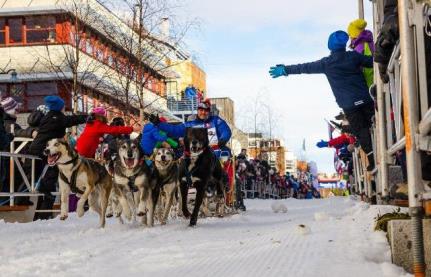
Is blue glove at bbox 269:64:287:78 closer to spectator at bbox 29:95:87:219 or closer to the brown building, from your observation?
spectator at bbox 29:95:87:219

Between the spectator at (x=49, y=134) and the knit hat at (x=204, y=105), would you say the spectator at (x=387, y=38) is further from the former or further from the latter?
the spectator at (x=49, y=134)

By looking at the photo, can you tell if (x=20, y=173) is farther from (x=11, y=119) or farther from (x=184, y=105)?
(x=184, y=105)

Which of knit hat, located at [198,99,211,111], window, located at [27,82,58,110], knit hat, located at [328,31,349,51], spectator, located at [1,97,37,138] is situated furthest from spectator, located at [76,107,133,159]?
window, located at [27,82,58,110]

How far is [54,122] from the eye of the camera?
29.5 ft

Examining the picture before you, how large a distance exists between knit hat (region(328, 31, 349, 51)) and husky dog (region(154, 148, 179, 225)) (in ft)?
7.80

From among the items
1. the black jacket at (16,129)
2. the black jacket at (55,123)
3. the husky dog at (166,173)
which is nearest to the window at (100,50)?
the black jacket at (16,129)

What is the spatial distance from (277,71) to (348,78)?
795 millimetres

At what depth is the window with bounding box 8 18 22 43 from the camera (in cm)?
2983

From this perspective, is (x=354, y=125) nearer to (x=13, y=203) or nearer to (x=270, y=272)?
(x=270, y=272)

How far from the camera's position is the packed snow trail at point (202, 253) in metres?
3.54

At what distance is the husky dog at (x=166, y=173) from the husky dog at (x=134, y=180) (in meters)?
0.25

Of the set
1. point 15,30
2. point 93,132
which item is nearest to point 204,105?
point 93,132

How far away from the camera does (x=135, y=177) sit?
7.26 metres

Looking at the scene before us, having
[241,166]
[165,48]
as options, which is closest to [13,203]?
[165,48]
